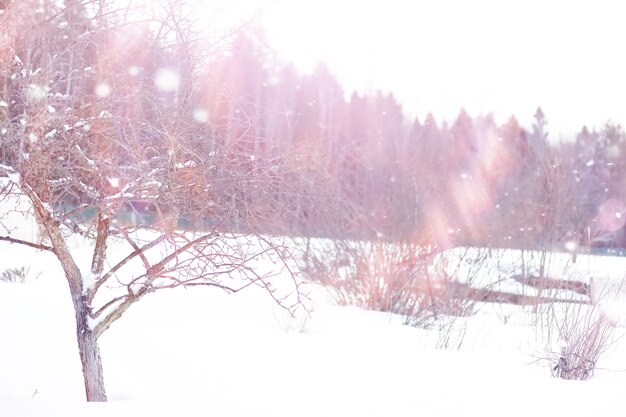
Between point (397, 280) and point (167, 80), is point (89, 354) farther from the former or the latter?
point (397, 280)

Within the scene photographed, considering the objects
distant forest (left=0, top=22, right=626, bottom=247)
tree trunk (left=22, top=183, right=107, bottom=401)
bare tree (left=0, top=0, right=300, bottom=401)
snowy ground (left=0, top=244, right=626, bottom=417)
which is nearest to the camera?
bare tree (left=0, top=0, right=300, bottom=401)

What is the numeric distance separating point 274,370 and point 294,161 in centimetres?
171

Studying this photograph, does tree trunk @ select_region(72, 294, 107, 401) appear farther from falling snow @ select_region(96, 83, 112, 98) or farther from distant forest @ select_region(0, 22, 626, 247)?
falling snow @ select_region(96, 83, 112, 98)

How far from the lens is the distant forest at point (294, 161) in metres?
2.99

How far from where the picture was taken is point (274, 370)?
4.27m

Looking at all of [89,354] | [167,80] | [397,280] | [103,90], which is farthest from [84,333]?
[397,280]

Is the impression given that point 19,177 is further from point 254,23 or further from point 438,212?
point 438,212

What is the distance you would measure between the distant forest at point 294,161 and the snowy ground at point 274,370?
1.03 m

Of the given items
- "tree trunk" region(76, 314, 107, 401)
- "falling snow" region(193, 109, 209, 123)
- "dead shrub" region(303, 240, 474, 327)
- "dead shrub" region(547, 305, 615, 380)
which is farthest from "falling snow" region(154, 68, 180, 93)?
"dead shrub" region(303, 240, 474, 327)

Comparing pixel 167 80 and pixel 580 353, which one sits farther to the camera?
pixel 580 353

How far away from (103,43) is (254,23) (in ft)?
2.53

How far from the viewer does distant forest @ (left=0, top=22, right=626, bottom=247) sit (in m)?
2.99

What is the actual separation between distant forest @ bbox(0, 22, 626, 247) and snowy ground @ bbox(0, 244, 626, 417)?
103 centimetres

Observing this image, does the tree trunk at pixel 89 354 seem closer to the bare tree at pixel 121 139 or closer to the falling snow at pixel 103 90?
the bare tree at pixel 121 139
